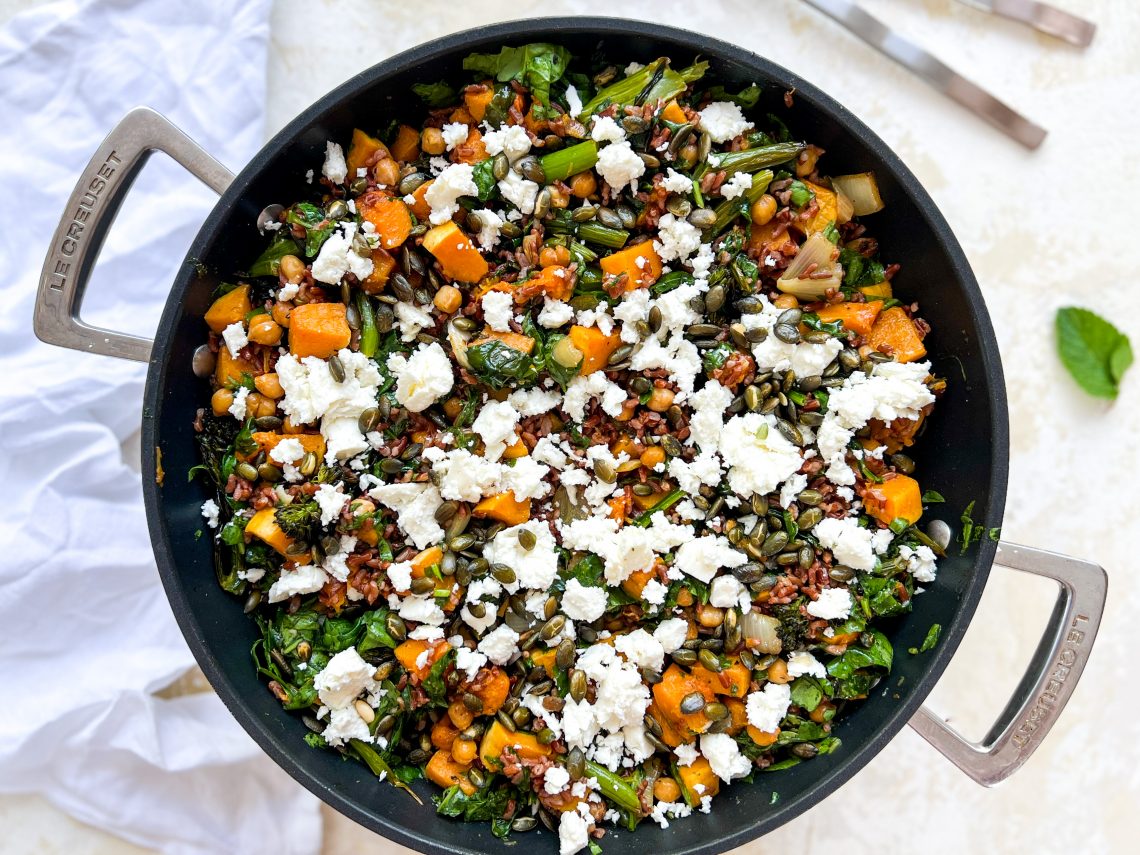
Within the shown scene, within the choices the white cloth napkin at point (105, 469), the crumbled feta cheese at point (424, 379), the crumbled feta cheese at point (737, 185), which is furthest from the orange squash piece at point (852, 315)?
the white cloth napkin at point (105, 469)

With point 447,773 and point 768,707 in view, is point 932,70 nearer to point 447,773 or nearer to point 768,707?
point 768,707

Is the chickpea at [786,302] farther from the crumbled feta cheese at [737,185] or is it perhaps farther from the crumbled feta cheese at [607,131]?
the crumbled feta cheese at [607,131]

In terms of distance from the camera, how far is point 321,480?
259 cm

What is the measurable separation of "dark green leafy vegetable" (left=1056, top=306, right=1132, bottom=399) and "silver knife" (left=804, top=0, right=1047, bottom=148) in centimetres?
Result: 61

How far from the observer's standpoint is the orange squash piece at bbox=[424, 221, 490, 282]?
2.53 metres

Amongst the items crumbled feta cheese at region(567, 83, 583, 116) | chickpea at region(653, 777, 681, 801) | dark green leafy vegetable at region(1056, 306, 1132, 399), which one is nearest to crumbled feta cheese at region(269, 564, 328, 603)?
chickpea at region(653, 777, 681, 801)

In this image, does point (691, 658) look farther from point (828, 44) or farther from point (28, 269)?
point (28, 269)

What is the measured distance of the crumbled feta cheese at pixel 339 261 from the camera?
2.52 m

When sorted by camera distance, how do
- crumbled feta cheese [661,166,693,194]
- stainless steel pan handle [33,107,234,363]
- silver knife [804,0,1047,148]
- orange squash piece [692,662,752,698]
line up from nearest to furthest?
stainless steel pan handle [33,107,234,363]
crumbled feta cheese [661,166,693,194]
orange squash piece [692,662,752,698]
silver knife [804,0,1047,148]

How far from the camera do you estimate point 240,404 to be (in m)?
2.65

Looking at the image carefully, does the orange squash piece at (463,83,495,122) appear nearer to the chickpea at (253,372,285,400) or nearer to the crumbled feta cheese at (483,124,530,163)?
the crumbled feta cheese at (483,124,530,163)

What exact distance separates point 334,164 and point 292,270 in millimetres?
326

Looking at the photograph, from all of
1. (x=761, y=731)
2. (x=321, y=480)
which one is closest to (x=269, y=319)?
(x=321, y=480)

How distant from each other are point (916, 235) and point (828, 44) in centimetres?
89
